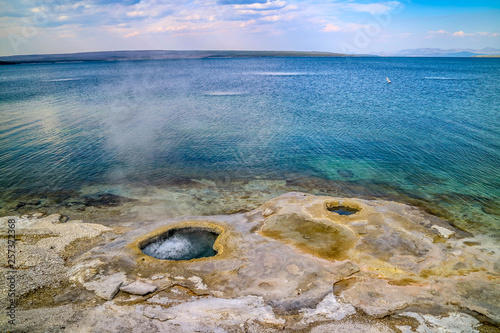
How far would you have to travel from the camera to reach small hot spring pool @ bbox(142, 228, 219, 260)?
13570 millimetres

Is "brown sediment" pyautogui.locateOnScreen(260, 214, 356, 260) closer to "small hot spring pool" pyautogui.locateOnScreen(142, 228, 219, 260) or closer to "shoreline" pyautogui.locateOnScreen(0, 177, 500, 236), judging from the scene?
"small hot spring pool" pyautogui.locateOnScreen(142, 228, 219, 260)

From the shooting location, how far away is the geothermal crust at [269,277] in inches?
367

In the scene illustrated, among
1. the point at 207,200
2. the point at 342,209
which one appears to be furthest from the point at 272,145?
the point at 342,209

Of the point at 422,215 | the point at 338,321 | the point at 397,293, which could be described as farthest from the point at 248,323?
the point at 422,215

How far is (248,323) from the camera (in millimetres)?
9227

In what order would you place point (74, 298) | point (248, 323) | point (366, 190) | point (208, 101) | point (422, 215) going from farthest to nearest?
1. point (208, 101)
2. point (366, 190)
3. point (422, 215)
4. point (74, 298)
5. point (248, 323)

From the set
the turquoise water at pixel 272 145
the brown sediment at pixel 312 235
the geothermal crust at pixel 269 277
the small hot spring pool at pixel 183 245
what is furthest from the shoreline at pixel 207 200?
the brown sediment at pixel 312 235

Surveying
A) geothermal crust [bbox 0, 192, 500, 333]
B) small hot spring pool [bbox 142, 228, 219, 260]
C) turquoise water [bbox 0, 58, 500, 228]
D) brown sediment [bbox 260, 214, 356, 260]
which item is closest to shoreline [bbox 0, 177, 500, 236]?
turquoise water [bbox 0, 58, 500, 228]

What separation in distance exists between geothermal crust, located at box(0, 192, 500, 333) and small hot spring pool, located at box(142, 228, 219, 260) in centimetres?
36

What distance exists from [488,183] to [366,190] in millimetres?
8278

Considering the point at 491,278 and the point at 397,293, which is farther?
the point at 491,278

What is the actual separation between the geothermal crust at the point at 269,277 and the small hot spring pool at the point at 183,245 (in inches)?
14.0

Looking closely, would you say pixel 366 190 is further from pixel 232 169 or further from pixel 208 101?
pixel 208 101

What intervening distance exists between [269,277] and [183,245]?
→ 15.9ft
